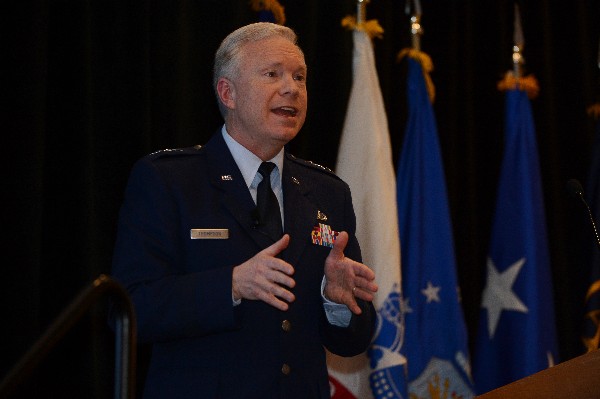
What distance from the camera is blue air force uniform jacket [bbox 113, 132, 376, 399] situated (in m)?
2.05

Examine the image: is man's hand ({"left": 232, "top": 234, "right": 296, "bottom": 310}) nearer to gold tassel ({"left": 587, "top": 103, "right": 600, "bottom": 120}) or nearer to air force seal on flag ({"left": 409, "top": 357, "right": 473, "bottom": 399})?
air force seal on flag ({"left": 409, "top": 357, "right": 473, "bottom": 399})

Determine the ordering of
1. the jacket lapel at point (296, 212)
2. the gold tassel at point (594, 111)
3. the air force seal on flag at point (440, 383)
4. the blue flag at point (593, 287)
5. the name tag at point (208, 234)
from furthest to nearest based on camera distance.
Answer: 1. the gold tassel at point (594, 111)
2. the blue flag at point (593, 287)
3. the air force seal on flag at point (440, 383)
4. the jacket lapel at point (296, 212)
5. the name tag at point (208, 234)

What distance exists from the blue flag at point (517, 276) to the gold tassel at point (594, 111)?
60cm

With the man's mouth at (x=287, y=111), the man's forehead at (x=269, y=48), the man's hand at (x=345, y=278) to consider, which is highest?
the man's forehead at (x=269, y=48)

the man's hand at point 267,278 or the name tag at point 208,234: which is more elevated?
the name tag at point 208,234

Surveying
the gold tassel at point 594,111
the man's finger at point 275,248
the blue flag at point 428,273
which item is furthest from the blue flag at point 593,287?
the man's finger at point 275,248

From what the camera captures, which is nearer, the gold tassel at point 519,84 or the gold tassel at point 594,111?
Answer: the gold tassel at point 519,84

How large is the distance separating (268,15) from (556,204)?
6.99ft

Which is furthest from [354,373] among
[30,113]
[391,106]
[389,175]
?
[30,113]

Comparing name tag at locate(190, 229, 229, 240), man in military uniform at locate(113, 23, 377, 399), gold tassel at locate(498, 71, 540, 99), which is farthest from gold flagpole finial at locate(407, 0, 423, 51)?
name tag at locate(190, 229, 229, 240)

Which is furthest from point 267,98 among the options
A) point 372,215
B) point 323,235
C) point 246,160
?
point 372,215

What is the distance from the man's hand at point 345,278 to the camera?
2092mm

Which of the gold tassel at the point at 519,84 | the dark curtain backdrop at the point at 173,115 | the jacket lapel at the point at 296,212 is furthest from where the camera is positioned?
the gold tassel at the point at 519,84

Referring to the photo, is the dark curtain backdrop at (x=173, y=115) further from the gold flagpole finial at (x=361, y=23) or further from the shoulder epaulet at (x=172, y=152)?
the shoulder epaulet at (x=172, y=152)
